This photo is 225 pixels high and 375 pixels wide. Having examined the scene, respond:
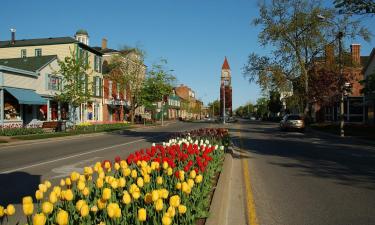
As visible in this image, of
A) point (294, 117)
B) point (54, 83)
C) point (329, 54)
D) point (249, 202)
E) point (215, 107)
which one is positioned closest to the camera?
point (249, 202)

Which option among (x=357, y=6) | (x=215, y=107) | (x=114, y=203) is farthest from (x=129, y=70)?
(x=215, y=107)

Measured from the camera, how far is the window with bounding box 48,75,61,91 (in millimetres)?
36503

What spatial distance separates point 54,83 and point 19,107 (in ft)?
→ 19.8

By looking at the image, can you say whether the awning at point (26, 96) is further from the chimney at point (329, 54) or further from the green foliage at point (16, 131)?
the chimney at point (329, 54)

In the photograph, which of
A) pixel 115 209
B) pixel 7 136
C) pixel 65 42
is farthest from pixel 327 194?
pixel 65 42

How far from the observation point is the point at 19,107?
31.9 m

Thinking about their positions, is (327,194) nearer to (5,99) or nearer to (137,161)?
(137,161)


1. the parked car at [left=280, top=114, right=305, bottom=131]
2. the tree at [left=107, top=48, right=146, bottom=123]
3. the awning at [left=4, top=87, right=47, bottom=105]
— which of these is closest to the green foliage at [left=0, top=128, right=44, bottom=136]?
the awning at [left=4, top=87, right=47, bottom=105]

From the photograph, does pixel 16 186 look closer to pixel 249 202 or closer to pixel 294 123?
pixel 249 202

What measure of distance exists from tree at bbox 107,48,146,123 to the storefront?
19.4 m

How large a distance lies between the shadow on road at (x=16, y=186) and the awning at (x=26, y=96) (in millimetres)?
20750

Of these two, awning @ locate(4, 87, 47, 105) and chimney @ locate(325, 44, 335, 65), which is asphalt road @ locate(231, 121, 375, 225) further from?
chimney @ locate(325, 44, 335, 65)

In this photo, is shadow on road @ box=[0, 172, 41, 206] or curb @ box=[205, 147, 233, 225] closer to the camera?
curb @ box=[205, 147, 233, 225]

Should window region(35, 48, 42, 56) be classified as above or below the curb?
above
